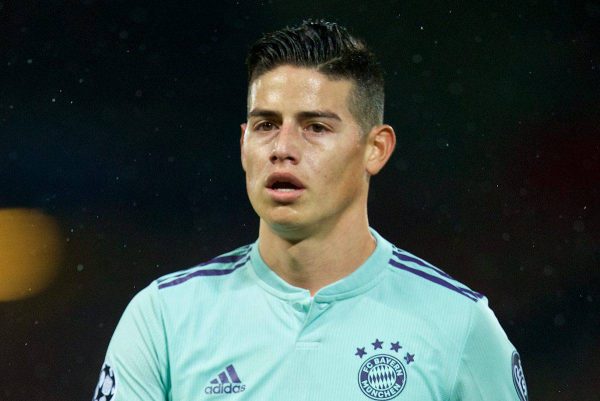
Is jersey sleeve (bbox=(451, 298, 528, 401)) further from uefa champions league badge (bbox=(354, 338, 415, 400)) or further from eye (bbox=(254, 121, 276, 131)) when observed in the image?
eye (bbox=(254, 121, 276, 131))

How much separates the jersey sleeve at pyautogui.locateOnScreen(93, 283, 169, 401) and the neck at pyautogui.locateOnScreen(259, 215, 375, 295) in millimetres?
396

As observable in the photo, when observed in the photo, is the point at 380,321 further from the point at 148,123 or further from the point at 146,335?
the point at 148,123

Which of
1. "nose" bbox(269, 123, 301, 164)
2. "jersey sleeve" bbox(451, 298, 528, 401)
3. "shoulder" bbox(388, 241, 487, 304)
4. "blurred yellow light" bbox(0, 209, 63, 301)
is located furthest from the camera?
"blurred yellow light" bbox(0, 209, 63, 301)

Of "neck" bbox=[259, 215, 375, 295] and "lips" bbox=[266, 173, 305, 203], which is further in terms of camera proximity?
"neck" bbox=[259, 215, 375, 295]

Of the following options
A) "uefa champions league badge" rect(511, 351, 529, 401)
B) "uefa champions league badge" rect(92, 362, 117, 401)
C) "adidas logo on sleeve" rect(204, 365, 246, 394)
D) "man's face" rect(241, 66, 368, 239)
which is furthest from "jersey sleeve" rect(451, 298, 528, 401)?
"uefa champions league badge" rect(92, 362, 117, 401)

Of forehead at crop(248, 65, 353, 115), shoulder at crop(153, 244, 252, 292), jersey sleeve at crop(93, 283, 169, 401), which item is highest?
forehead at crop(248, 65, 353, 115)

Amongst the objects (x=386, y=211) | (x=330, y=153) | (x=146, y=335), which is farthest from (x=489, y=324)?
(x=386, y=211)

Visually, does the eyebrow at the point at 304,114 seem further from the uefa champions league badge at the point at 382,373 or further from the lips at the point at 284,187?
the uefa champions league badge at the point at 382,373

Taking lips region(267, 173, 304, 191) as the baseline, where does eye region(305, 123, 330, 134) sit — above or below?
above

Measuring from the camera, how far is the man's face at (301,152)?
2852 millimetres

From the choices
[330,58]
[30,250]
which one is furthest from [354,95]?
[30,250]

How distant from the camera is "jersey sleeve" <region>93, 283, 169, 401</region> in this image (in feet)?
9.54

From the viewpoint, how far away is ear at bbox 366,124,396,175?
10.2 feet

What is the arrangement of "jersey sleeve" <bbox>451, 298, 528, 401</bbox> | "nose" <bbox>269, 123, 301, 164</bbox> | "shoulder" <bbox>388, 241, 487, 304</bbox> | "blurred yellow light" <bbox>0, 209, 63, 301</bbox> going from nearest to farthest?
"nose" <bbox>269, 123, 301, 164</bbox>, "jersey sleeve" <bbox>451, 298, 528, 401</bbox>, "shoulder" <bbox>388, 241, 487, 304</bbox>, "blurred yellow light" <bbox>0, 209, 63, 301</bbox>
